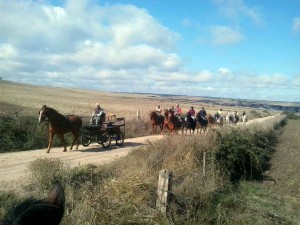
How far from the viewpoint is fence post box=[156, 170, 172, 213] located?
7020mm

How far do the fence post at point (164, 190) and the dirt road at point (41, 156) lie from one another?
4.34 m

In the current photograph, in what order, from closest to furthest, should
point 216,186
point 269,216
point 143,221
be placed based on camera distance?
1. point 143,221
2. point 269,216
3. point 216,186

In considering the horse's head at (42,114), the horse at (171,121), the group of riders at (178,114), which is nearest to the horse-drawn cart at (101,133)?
the group of riders at (178,114)

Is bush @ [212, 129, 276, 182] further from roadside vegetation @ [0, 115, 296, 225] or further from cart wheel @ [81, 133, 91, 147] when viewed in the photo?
cart wheel @ [81, 133, 91, 147]

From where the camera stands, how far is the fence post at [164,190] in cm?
702

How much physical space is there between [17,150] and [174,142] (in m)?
7.41

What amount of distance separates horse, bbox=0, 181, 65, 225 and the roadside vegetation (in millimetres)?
1067

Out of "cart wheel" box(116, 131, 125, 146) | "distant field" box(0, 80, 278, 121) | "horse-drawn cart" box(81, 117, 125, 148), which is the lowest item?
"distant field" box(0, 80, 278, 121)

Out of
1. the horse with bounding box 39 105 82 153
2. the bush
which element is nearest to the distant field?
the horse with bounding box 39 105 82 153

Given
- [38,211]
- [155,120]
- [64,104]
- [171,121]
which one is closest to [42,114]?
[171,121]

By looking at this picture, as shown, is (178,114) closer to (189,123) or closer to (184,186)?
(189,123)

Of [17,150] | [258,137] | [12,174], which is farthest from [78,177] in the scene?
[258,137]

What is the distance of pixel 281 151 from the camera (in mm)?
23703

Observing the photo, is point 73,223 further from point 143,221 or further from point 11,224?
point 11,224
